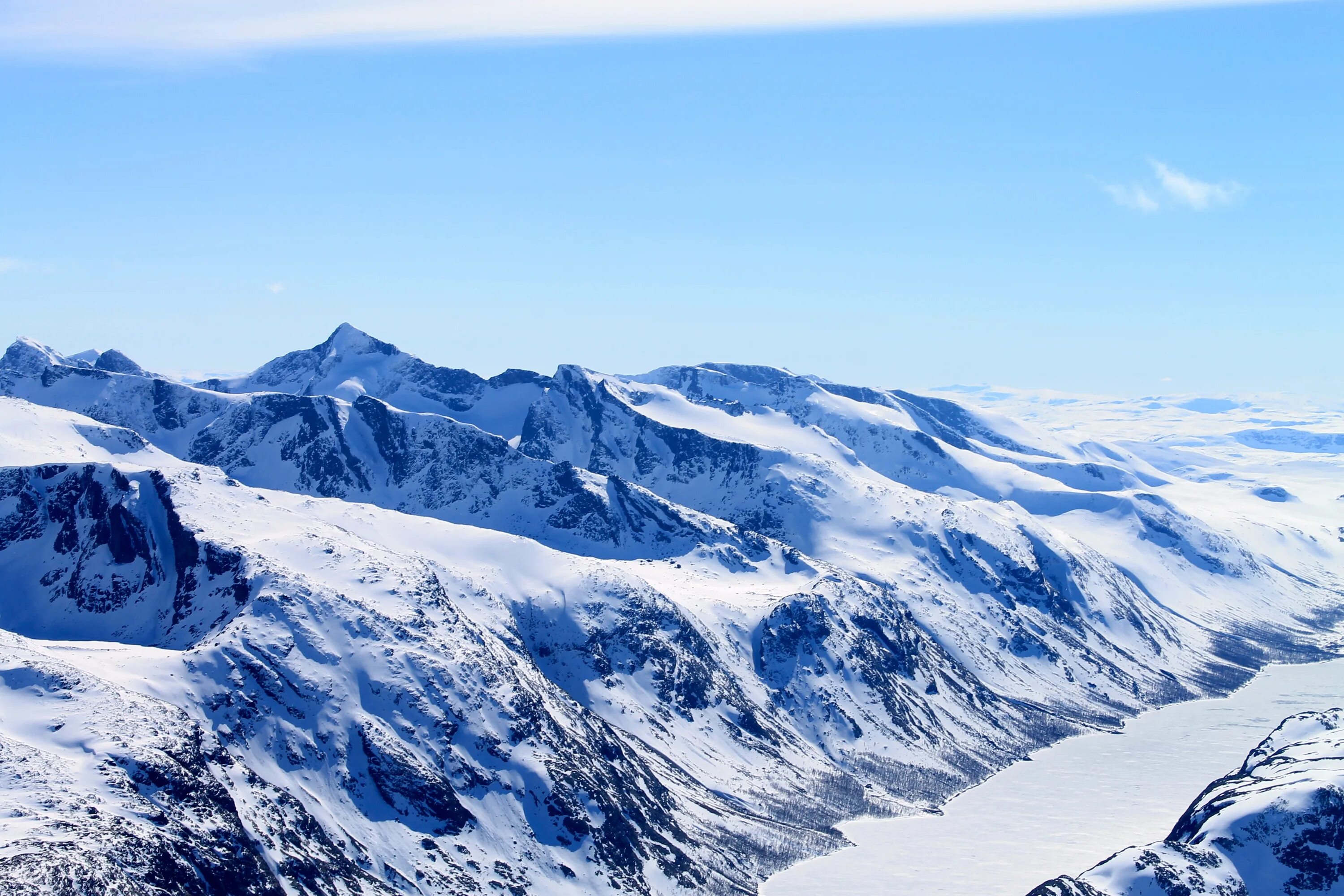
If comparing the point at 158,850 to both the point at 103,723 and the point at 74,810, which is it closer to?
the point at 74,810

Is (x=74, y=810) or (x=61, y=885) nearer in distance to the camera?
(x=61, y=885)

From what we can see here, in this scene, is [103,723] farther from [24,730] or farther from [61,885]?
[61,885]

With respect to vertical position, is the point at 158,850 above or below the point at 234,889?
above

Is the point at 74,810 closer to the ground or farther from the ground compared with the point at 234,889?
farther from the ground

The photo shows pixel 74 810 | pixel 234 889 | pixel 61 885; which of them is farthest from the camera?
pixel 234 889

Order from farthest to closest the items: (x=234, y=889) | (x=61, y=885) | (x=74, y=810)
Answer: (x=234, y=889), (x=74, y=810), (x=61, y=885)

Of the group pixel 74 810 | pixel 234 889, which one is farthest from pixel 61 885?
pixel 234 889

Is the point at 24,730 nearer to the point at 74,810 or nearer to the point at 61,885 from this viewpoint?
the point at 74,810

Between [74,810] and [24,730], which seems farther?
[24,730]

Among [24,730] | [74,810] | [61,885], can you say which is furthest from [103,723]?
[61,885]
